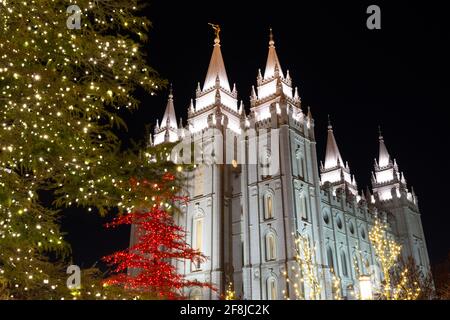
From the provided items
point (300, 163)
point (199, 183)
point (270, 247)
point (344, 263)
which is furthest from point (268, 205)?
point (344, 263)

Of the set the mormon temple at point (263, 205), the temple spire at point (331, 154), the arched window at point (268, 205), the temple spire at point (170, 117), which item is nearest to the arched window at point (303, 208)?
the mormon temple at point (263, 205)

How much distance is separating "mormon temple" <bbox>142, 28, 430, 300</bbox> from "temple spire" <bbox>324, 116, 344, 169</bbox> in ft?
32.0

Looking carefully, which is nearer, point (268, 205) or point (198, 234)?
point (268, 205)

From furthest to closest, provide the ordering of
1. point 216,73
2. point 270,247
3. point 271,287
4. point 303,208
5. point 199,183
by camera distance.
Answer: point 216,73, point 199,183, point 303,208, point 270,247, point 271,287

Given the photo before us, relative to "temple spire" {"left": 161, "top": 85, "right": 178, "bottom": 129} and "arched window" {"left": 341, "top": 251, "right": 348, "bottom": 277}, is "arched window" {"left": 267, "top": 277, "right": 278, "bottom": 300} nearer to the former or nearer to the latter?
"arched window" {"left": 341, "top": 251, "right": 348, "bottom": 277}

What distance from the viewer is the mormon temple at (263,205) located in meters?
37.4

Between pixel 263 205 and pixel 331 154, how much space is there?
25.0m

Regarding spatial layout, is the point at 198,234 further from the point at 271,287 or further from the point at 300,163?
the point at 300,163

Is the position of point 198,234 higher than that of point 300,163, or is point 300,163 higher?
point 300,163

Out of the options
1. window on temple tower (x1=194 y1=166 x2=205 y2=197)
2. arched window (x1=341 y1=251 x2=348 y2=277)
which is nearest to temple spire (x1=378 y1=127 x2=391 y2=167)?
arched window (x1=341 y1=251 x2=348 y2=277)

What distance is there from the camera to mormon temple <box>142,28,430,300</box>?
1471 inches

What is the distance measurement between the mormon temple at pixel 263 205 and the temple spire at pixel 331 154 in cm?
976

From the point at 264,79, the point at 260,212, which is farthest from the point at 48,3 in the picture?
the point at 264,79

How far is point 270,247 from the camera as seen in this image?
37719mm
